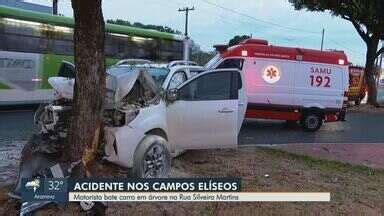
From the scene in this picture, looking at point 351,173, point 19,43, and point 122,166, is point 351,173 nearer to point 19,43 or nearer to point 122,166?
point 122,166

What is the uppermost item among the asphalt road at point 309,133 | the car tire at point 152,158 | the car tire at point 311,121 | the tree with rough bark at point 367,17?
the tree with rough bark at point 367,17

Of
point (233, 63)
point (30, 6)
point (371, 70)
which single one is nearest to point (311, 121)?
point (233, 63)

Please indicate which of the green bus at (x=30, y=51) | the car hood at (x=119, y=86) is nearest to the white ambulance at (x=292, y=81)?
the green bus at (x=30, y=51)

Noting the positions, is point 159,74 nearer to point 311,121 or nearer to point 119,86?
point 119,86

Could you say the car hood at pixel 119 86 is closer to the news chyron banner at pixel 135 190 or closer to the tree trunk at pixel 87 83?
the tree trunk at pixel 87 83

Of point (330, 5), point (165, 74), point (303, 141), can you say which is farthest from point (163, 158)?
point (330, 5)

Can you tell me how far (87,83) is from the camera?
7035 mm

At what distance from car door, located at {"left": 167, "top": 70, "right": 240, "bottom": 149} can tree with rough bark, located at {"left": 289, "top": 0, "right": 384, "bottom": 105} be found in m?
18.6

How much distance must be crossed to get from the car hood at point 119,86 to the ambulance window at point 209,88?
2.64ft

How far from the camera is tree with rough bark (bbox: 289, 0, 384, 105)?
26.1 m

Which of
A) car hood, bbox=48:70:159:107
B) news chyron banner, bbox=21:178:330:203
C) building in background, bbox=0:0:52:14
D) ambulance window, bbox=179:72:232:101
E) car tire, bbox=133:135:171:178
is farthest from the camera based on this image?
building in background, bbox=0:0:52:14

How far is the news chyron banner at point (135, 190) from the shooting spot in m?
4.84

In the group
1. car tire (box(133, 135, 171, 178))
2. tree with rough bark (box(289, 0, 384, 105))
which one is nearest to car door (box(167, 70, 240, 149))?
car tire (box(133, 135, 171, 178))

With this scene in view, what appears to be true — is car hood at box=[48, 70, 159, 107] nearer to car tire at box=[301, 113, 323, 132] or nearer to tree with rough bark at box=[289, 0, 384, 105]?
car tire at box=[301, 113, 323, 132]
